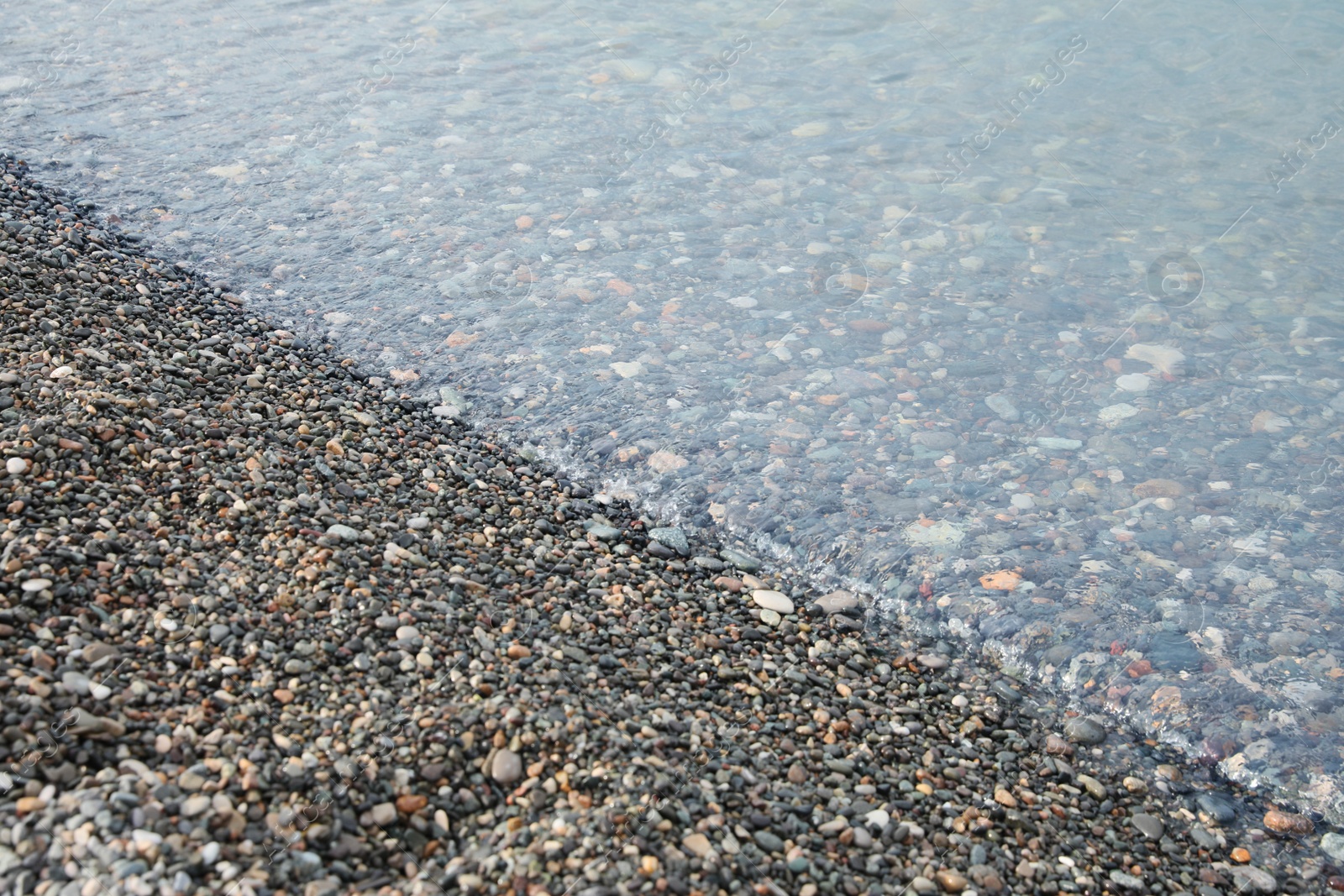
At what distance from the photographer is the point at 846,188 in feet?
21.5

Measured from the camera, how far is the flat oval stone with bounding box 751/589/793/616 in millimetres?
3551

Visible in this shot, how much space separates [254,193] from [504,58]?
2.62 m

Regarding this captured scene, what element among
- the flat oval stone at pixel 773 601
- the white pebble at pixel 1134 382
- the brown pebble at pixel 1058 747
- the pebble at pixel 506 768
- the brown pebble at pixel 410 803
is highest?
the brown pebble at pixel 410 803

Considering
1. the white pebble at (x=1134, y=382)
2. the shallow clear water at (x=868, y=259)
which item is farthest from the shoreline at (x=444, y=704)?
the white pebble at (x=1134, y=382)

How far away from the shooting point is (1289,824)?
3.06 meters

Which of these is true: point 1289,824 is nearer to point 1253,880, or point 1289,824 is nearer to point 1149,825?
point 1253,880

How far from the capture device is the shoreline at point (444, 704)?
7.79 feet

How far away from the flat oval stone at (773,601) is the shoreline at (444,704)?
2 centimetres

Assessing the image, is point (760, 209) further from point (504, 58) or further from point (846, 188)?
point (504, 58)

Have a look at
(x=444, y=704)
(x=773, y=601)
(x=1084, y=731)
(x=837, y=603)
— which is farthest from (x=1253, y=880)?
(x=444, y=704)

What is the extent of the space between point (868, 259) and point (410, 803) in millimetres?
Result: 4342

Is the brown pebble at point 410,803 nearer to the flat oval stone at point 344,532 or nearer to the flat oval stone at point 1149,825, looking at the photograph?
the flat oval stone at point 344,532

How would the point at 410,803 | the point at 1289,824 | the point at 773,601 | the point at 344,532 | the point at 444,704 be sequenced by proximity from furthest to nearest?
the point at 773,601 → the point at 344,532 → the point at 1289,824 → the point at 444,704 → the point at 410,803

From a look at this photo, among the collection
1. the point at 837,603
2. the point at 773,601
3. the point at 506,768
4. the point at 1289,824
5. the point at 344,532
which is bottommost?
the point at 1289,824
